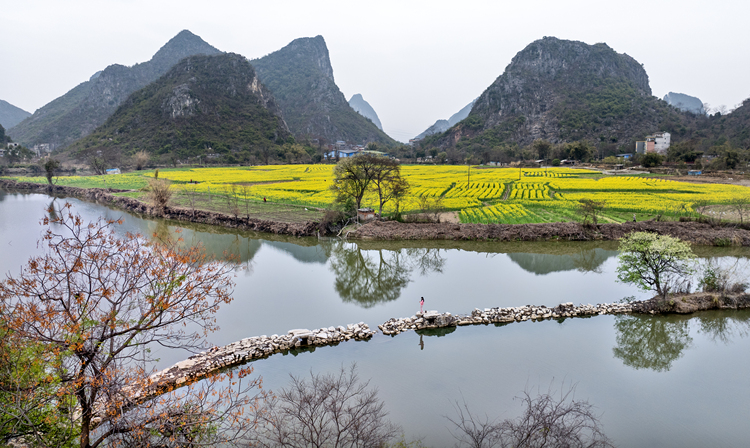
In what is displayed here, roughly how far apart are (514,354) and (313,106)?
523 ft

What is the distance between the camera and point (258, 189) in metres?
41.9

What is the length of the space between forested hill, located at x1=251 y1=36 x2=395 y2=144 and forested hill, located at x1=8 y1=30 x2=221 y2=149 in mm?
50920

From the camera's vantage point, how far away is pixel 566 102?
109188 millimetres

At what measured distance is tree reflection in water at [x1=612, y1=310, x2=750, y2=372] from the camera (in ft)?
36.1

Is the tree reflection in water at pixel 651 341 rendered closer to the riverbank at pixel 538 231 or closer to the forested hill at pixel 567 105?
the riverbank at pixel 538 231

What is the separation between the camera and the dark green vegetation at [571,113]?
8631cm

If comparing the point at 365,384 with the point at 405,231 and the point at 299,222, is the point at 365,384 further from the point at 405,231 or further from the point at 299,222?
the point at 299,222

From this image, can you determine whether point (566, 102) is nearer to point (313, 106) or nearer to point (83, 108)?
point (313, 106)

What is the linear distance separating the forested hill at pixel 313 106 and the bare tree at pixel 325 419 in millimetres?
130521

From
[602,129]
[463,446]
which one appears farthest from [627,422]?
[602,129]

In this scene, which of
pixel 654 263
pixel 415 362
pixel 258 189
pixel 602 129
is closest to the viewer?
pixel 415 362

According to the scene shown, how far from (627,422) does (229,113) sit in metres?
110

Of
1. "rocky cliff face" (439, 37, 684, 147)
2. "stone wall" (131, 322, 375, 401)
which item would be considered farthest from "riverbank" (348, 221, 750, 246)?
"rocky cliff face" (439, 37, 684, 147)

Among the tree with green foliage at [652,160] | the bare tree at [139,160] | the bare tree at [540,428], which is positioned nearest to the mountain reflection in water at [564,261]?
the bare tree at [540,428]
